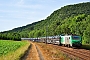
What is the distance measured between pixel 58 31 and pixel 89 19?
149 ft

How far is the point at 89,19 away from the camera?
113 metres

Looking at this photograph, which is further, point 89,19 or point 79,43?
point 89,19

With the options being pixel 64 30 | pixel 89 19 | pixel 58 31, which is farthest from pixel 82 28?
pixel 58 31

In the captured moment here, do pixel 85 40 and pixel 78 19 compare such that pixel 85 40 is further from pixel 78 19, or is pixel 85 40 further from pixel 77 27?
pixel 78 19

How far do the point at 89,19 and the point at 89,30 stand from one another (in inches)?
712

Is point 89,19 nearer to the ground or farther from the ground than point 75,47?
farther from the ground

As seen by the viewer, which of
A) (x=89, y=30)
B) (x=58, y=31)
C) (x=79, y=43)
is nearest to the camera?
(x=79, y=43)

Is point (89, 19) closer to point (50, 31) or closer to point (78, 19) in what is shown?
point (78, 19)

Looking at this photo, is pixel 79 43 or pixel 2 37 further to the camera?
pixel 2 37

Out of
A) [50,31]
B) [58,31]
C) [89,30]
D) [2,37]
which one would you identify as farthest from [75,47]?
[2,37]

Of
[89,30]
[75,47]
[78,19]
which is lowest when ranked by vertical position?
[75,47]

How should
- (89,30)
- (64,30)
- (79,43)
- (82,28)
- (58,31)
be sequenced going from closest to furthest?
(79,43), (89,30), (82,28), (64,30), (58,31)

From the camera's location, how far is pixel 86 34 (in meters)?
96.8

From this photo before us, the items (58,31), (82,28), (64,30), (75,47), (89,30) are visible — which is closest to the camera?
(75,47)
